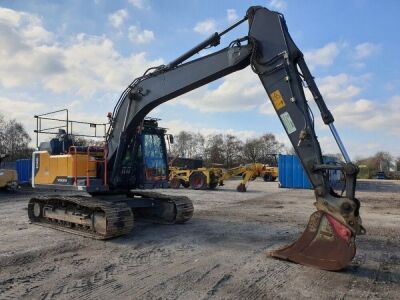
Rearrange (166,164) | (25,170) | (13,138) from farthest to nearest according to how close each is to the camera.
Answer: (13,138), (25,170), (166,164)

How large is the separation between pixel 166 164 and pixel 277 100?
15.3 feet

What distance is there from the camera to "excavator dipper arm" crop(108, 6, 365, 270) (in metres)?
6.66

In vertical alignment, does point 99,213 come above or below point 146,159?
below

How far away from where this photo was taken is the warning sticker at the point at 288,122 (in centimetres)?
754

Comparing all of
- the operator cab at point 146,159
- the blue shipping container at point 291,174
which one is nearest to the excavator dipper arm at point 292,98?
the operator cab at point 146,159

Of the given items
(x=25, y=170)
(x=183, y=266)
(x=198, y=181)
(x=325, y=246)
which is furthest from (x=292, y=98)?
(x=25, y=170)

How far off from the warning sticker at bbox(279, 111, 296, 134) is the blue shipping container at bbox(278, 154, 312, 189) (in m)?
23.9

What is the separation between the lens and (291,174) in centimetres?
3159

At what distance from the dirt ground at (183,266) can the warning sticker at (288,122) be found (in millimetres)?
2267

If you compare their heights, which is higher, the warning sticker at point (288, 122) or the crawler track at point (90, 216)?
the warning sticker at point (288, 122)

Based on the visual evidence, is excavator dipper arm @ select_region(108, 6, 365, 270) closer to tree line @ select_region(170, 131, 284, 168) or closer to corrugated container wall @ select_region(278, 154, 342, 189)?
corrugated container wall @ select_region(278, 154, 342, 189)

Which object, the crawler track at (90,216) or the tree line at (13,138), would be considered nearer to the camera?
the crawler track at (90,216)

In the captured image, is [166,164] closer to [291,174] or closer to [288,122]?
[288,122]

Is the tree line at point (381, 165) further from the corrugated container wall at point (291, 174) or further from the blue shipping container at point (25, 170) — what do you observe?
the blue shipping container at point (25, 170)
